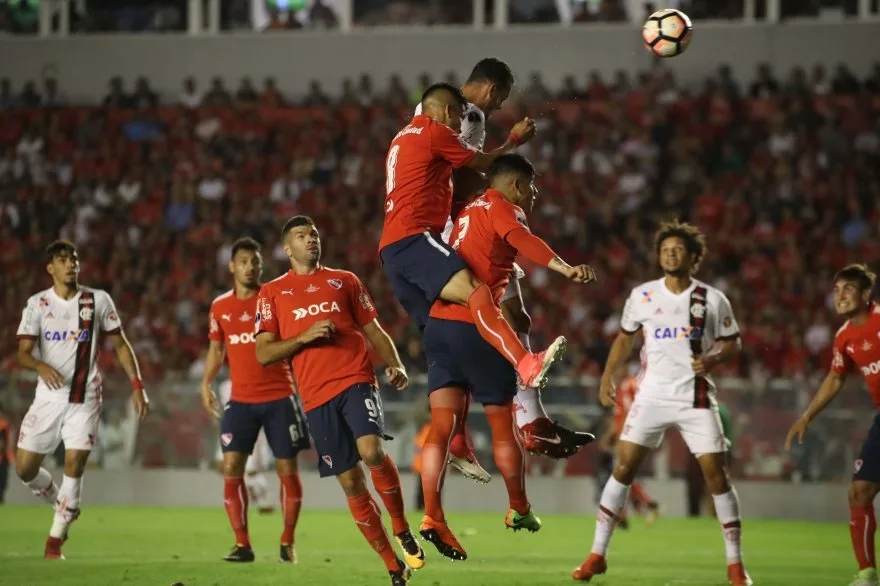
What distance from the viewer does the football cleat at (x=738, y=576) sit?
11078 millimetres

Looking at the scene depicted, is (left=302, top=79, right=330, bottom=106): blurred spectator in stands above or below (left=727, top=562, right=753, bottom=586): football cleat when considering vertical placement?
above

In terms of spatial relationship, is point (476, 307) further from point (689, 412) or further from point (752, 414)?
point (752, 414)

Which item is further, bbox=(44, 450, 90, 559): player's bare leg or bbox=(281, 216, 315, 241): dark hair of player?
bbox=(44, 450, 90, 559): player's bare leg

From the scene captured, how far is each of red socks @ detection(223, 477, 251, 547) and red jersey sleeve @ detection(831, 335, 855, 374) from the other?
16.6ft

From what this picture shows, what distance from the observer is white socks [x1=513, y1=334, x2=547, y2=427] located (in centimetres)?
968

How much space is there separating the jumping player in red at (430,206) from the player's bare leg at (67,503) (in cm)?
437

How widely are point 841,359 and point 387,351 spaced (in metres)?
3.82

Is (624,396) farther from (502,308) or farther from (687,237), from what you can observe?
(502,308)

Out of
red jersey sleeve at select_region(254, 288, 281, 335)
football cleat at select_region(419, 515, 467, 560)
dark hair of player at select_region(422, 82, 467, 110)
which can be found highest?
dark hair of player at select_region(422, 82, 467, 110)

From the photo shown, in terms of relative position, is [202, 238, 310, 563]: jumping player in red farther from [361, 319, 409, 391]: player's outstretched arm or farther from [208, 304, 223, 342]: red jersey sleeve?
[361, 319, 409, 391]: player's outstretched arm

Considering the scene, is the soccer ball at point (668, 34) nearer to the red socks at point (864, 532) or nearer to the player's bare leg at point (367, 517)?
the red socks at point (864, 532)

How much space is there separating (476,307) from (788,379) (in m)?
11.9

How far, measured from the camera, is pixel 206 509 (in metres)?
20.4

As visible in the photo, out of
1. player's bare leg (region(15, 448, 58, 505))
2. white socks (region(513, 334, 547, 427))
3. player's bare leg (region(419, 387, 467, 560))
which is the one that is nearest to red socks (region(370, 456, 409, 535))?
player's bare leg (region(419, 387, 467, 560))
